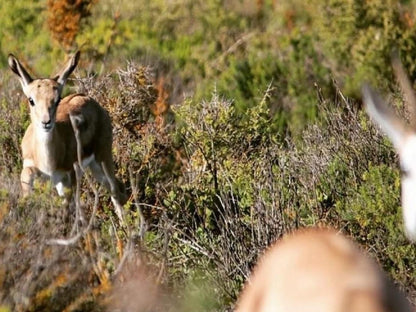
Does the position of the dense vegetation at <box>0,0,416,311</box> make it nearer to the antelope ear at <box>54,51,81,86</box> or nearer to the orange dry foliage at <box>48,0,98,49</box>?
the orange dry foliage at <box>48,0,98,49</box>

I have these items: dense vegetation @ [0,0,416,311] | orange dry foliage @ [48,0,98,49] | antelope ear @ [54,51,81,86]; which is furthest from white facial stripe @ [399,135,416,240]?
orange dry foliage @ [48,0,98,49]

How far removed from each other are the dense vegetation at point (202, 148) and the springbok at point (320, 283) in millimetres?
2068

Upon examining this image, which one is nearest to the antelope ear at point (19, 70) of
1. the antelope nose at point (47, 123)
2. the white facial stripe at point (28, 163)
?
the antelope nose at point (47, 123)

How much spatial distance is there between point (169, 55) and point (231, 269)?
1125 centimetres

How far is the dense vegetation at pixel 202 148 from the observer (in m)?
5.89

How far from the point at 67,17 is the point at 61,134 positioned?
26.3 feet

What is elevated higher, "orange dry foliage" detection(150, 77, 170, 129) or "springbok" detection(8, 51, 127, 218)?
Answer: "springbok" detection(8, 51, 127, 218)

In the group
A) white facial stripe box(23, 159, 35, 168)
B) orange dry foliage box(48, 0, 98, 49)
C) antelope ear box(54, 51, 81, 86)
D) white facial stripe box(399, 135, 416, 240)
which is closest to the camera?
white facial stripe box(399, 135, 416, 240)

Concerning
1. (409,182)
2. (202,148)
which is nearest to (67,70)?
(202,148)

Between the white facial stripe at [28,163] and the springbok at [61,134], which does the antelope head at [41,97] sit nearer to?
the springbok at [61,134]

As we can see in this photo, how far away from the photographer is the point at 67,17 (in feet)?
65.2

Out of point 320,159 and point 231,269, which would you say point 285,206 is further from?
point 320,159

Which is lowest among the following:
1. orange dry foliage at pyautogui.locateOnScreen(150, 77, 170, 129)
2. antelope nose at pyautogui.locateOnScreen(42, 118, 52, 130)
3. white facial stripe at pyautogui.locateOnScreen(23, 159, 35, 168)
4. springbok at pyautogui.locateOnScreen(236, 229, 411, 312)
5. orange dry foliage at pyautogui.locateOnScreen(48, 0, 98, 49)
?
orange dry foliage at pyautogui.locateOnScreen(48, 0, 98, 49)

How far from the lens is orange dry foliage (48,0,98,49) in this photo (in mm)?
19219
